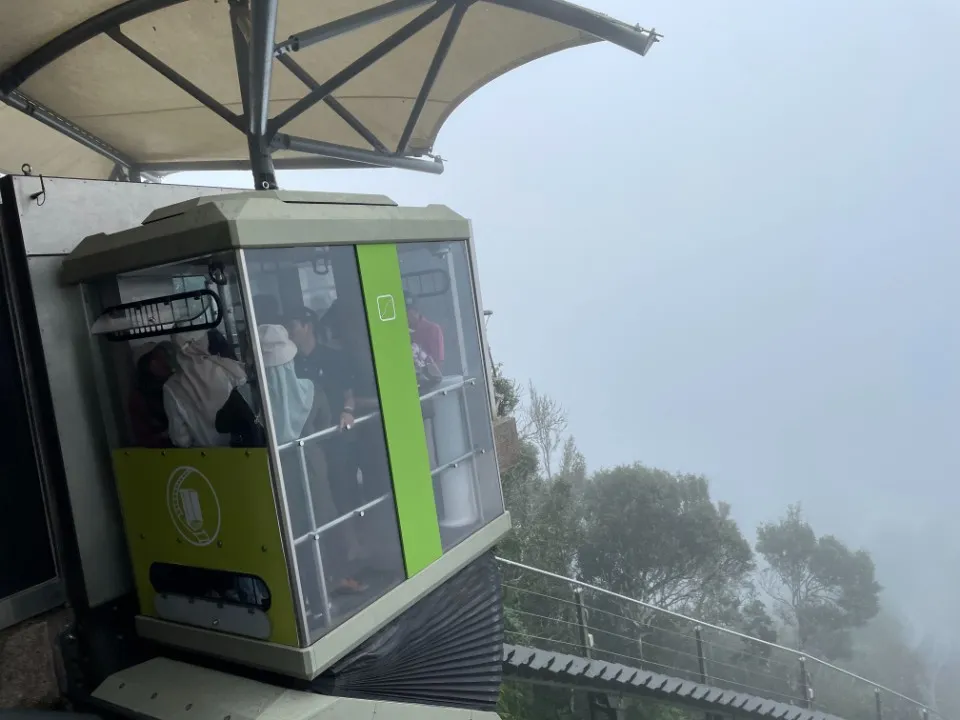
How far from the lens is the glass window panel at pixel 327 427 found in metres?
1.82

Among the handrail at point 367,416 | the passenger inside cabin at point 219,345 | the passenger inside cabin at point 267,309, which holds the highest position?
the passenger inside cabin at point 267,309

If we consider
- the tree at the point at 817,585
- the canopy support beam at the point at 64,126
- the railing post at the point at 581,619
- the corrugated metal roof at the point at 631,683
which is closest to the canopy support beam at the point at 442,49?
the canopy support beam at the point at 64,126

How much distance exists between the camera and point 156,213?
1.93 metres

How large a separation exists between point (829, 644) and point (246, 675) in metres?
17.4

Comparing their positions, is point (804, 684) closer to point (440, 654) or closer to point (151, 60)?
point (440, 654)

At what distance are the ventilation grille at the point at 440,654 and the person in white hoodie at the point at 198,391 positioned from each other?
0.71 m

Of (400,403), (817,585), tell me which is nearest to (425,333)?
(400,403)

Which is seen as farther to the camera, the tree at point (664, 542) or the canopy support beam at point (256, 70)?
the tree at point (664, 542)

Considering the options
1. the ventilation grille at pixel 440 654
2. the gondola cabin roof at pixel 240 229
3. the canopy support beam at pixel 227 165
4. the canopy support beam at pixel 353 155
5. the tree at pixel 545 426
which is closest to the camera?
the gondola cabin roof at pixel 240 229

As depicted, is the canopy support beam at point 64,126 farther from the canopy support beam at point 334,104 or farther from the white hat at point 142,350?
the white hat at point 142,350

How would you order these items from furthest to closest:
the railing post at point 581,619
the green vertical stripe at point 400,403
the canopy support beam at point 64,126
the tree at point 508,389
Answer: the tree at point 508,389 < the railing post at point 581,619 < the canopy support beam at point 64,126 < the green vertical stripe at point 400,403

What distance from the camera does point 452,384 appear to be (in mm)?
2469

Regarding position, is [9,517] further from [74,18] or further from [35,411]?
[74,18]

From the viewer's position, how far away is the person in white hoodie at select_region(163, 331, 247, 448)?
6.20 ft
